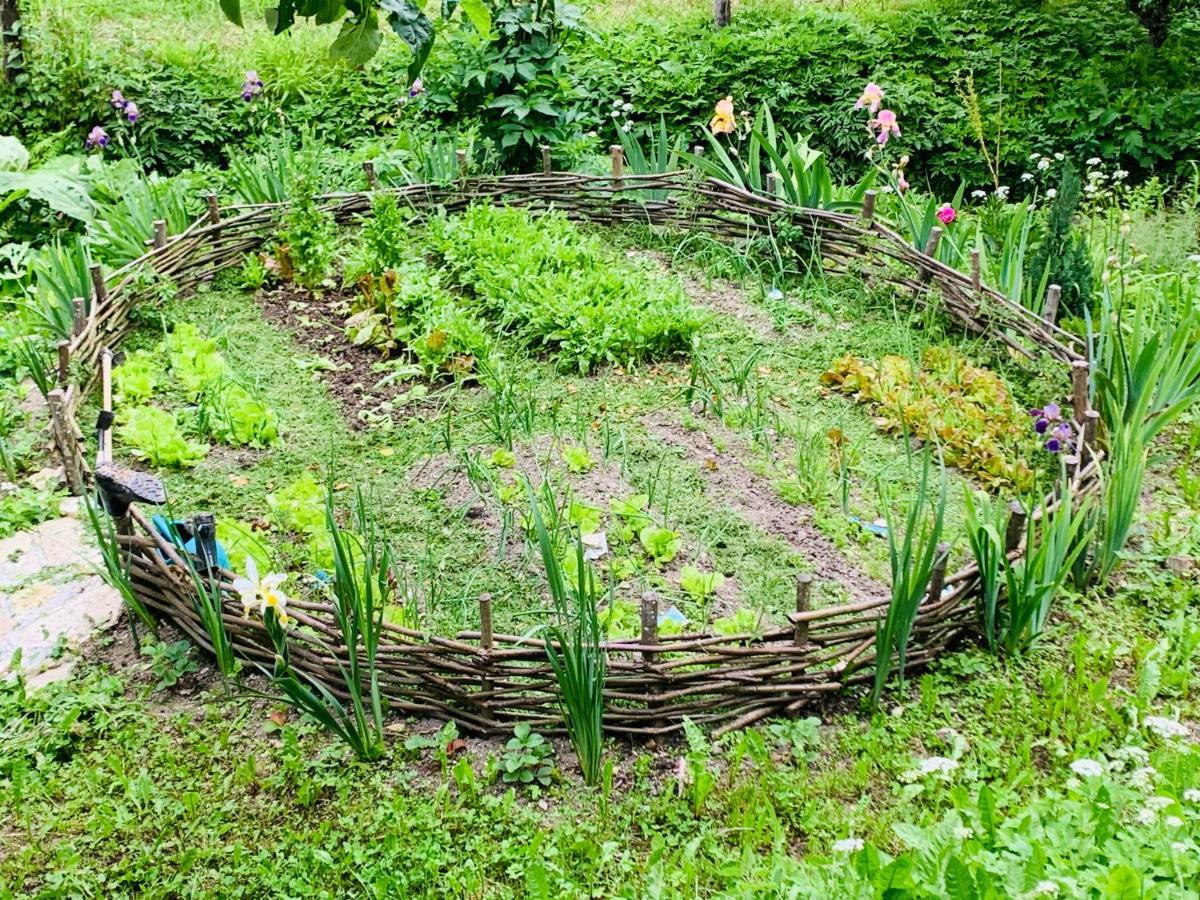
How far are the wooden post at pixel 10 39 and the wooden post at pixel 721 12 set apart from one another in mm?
5157

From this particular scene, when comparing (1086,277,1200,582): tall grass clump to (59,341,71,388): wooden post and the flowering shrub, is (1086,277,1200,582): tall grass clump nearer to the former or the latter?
the flowering shrub

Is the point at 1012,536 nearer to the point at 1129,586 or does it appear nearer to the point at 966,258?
the point at 1129,586

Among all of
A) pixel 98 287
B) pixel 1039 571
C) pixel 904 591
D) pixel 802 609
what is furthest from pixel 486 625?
pixel 98 287

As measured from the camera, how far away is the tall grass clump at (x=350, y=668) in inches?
111

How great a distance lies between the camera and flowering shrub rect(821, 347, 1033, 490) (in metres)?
4.14

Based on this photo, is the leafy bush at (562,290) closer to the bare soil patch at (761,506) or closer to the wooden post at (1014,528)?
the bare soil patch at (761,506)

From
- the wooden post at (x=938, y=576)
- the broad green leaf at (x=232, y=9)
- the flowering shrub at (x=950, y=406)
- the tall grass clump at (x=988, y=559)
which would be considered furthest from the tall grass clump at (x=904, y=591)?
the broad green leaf at (x=232, y=9)

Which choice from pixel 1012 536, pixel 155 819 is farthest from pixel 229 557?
pixel 1012 536

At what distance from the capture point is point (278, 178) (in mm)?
6121

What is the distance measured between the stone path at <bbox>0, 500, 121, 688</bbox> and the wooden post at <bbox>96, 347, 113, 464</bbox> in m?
0.30

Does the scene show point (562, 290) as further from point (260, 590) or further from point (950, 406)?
point (260, 590)

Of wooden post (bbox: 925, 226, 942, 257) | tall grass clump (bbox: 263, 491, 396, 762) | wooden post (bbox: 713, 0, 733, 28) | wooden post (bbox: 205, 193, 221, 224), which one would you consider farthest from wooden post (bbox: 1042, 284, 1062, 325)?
wooden post (bbox: 713, 0, 733, 28)

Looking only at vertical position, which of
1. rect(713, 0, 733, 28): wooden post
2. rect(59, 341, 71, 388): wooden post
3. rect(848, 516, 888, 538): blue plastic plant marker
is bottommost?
rect(848, 516, 888, 538): blue plastic plant marker

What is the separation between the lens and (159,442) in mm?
4230
